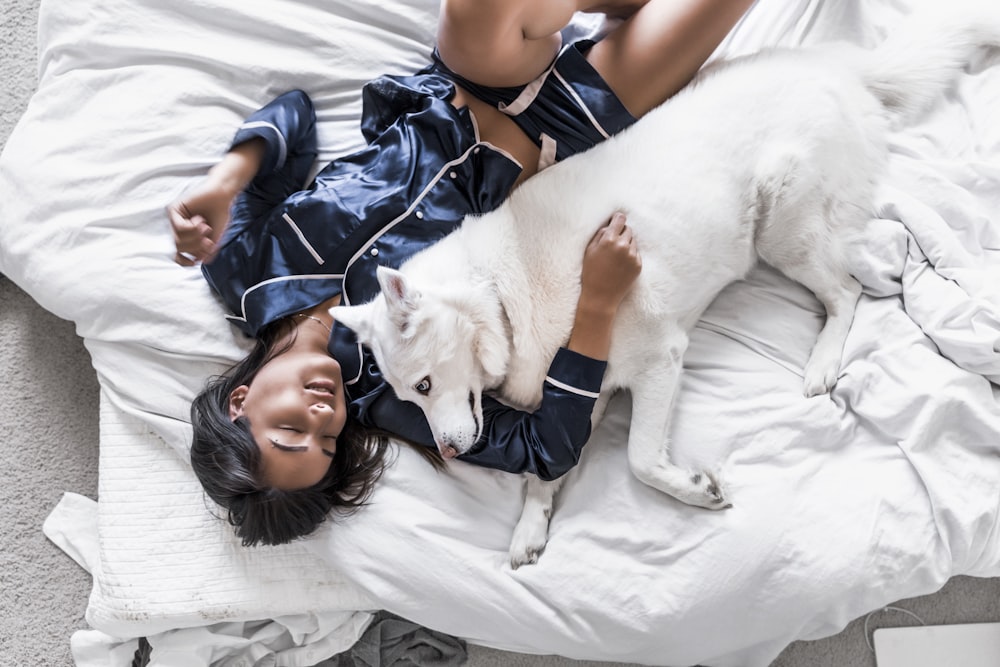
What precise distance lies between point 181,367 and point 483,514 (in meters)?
0.88

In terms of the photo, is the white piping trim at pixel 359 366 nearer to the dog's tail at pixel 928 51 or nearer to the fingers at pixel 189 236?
the fingers at pixel 189 236

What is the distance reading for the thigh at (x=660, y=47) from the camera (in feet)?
5.88

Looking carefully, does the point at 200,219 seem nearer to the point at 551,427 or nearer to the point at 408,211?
the point at 408,211

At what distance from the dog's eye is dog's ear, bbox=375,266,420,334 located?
13 cm


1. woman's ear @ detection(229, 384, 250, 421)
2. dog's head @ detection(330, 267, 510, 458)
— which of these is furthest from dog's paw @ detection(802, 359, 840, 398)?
woman's ear @ detection(229, 384, 250, 421)

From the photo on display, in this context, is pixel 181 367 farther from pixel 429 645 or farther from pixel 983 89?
pixel 983 89

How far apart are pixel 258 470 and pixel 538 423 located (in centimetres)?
64

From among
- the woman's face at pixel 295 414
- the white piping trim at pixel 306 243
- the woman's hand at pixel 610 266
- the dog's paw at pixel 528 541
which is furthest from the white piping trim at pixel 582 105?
the dog's paw at pixel 528 541

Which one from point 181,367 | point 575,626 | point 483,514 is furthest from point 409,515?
point 181,367

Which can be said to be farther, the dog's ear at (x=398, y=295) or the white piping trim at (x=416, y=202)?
the white piping trim at (x=416, y=202)

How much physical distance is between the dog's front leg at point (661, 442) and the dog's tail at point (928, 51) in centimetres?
86

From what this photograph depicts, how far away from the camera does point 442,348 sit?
1.59 meters

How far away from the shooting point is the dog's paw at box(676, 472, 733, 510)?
1738mm

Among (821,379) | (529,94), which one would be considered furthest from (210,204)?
(821,379)
